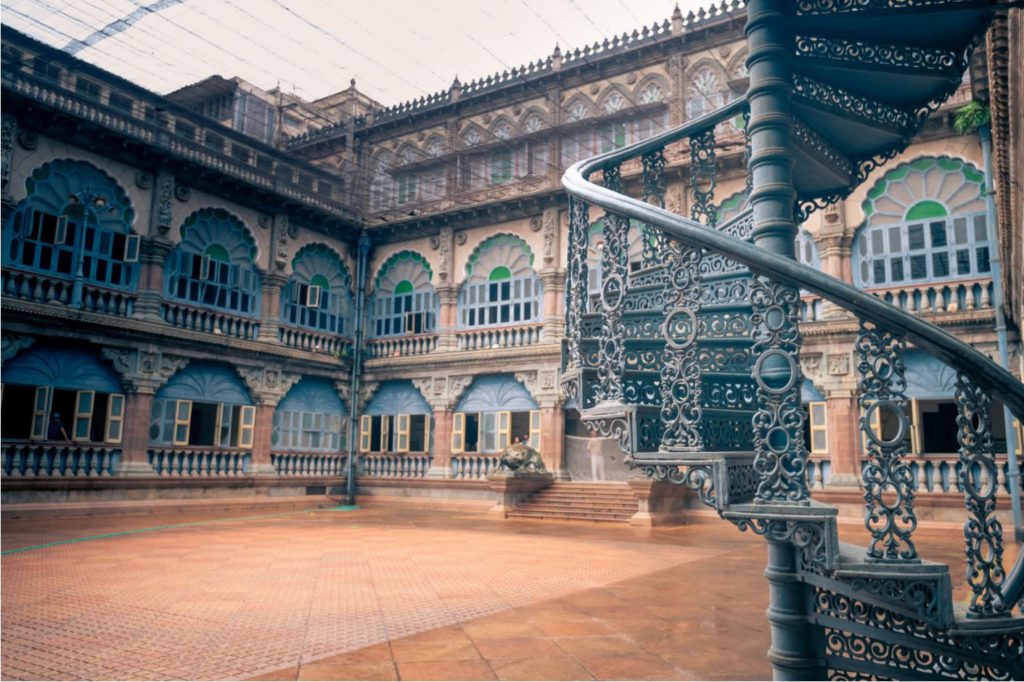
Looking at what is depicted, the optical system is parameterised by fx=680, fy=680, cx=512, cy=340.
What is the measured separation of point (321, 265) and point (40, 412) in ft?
25.8

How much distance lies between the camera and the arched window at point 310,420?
1767 centimetres

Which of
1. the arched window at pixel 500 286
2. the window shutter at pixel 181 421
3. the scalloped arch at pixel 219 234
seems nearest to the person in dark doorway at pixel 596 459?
the arched window at pixel 500 286

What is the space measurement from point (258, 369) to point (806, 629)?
15.7 meters

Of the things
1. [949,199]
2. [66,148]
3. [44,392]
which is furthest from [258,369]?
[949,199]

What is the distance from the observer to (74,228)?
1393cm

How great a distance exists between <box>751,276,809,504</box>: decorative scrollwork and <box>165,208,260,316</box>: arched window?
15159mm

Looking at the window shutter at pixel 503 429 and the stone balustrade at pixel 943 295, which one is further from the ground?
the stone balustrade at pixel 943 295

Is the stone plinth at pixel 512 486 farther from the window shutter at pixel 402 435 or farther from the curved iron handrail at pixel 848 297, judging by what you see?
the curved iron handrail at pixel 848 297

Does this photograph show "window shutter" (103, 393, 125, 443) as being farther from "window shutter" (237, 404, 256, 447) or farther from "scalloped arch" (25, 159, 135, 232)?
"scalloped arch" (25, 159, 135, 232)

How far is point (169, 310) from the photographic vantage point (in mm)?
15328

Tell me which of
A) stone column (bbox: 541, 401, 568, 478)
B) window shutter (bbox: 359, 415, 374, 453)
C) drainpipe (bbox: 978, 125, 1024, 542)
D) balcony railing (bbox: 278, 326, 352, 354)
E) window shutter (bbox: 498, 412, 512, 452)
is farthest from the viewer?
window shutter (bbox: 359, 415, 374, 453)

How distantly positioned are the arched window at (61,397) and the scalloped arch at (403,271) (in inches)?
302

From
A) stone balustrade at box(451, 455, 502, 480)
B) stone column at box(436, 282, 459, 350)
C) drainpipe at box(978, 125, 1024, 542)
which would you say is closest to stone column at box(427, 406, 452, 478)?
stone balustrade at box(451, 455, 502, 480)

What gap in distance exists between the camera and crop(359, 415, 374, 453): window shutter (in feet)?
63.2
